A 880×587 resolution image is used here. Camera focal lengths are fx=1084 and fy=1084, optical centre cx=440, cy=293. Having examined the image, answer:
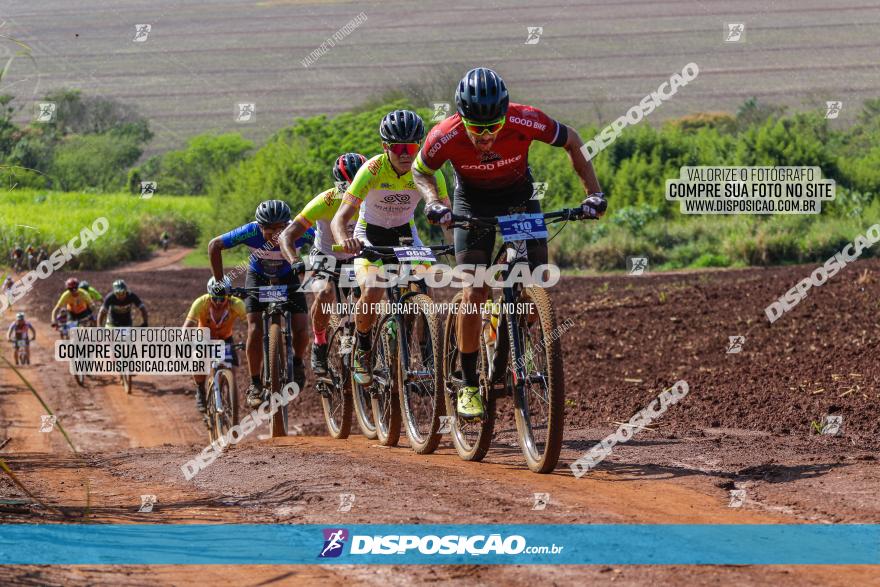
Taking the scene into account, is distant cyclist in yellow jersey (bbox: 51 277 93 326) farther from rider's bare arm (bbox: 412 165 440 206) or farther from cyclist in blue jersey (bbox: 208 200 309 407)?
rider's bare arm (bbox: 412 165 440 206)

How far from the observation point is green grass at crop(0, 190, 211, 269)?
170 feet

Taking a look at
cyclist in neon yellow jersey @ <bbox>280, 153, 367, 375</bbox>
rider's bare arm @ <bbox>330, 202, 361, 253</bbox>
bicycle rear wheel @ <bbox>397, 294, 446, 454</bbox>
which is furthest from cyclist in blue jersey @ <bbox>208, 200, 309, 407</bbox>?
bicycle rear wheel @ <bbox>397, 294, 446, 454</bbox>

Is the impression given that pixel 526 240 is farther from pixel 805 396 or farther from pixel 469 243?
pixel 805 396

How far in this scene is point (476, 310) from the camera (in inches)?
303

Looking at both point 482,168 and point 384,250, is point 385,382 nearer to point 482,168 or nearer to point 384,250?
point 384,250

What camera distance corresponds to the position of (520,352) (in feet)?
24.5

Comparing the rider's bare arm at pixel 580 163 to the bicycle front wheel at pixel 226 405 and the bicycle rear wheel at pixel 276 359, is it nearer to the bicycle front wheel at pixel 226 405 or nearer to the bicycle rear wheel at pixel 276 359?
the bicycle rear wheel at pixel 276 359

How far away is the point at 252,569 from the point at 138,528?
3.83 feet

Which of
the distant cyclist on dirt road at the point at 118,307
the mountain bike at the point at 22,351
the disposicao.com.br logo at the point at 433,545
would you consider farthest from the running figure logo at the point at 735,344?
the mountain bike at the point at 22,351

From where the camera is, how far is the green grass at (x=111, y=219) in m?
51.7

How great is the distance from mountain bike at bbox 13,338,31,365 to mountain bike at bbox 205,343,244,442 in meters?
11.6

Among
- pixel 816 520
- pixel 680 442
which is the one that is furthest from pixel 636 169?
pixel 816 520

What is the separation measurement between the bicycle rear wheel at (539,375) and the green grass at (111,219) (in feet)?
140

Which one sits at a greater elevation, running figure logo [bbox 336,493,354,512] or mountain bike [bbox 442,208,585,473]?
mountain bike [bbox 442,208,585,473]
